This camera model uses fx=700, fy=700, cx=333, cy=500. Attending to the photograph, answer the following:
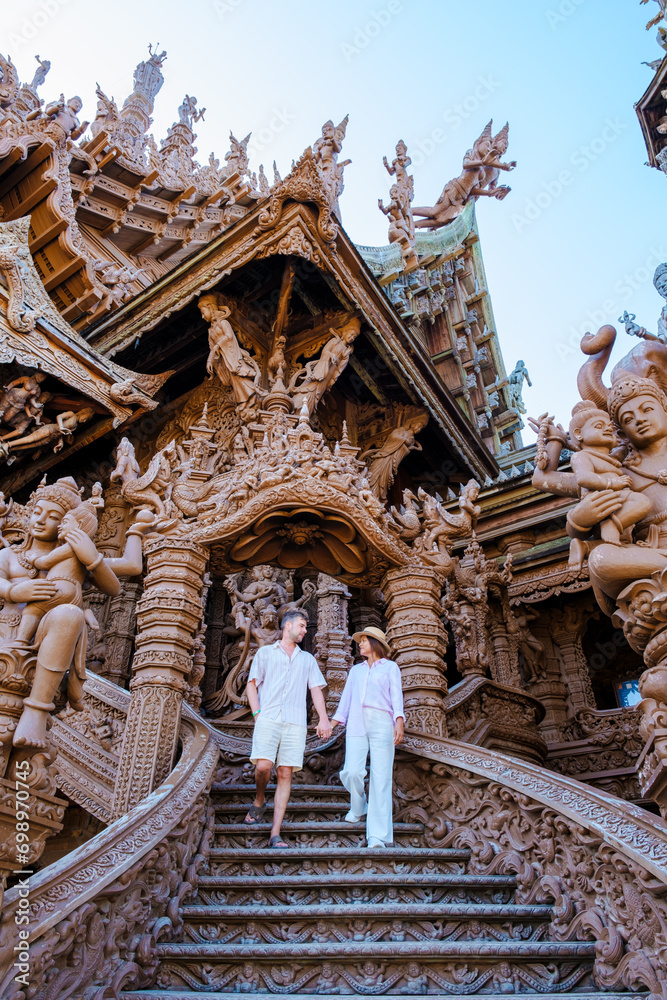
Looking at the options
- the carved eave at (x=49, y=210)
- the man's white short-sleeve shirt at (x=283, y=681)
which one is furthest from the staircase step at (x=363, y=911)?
the carved eave at (x=49, y=210)

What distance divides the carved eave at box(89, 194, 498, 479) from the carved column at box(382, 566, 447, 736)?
491 centimetres

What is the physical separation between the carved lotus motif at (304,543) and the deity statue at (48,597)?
2.14m

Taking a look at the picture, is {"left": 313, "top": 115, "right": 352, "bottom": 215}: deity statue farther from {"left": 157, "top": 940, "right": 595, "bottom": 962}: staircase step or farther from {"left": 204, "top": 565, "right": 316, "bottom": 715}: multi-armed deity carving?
{"left": 157, "top": 940, "right": 595, "bottom": 962}: staircase step

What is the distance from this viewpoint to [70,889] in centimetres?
285

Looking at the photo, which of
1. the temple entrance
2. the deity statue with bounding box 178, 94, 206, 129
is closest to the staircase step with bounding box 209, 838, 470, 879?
the temple entrance

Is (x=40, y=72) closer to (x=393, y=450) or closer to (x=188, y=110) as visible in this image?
(x=188, y=110)

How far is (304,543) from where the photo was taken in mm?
5930

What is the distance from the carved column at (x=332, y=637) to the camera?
8.15m

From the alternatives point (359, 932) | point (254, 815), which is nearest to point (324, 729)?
point (254, 815)

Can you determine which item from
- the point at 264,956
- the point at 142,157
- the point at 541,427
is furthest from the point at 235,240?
the point at 142,157

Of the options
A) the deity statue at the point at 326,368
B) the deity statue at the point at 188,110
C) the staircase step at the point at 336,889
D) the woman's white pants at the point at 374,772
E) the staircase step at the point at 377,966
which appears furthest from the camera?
the deity statue at the point at 188,110

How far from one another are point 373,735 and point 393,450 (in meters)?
6.36

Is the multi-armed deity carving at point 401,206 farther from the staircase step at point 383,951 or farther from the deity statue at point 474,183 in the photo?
the staircase step at point 383,951

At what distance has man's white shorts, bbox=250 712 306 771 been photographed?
4445 millimetres
